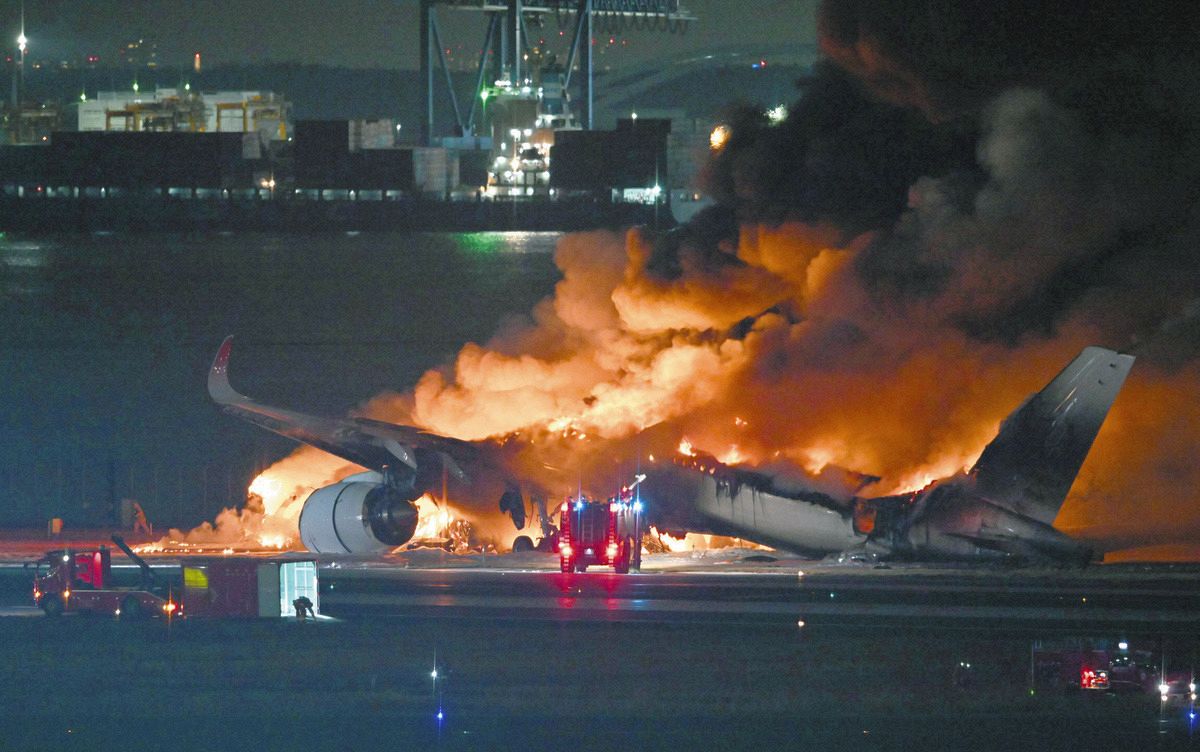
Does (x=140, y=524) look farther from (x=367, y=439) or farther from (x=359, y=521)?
(x=359, y=521)

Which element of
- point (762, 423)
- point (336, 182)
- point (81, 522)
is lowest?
point (81, 522)

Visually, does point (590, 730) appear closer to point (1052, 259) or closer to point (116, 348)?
point (1052, 259)

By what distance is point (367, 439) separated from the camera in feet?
→ 153

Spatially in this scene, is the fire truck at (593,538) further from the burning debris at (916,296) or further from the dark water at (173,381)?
the dark water at (173,381)

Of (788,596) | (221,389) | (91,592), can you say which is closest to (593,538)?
(788,596)

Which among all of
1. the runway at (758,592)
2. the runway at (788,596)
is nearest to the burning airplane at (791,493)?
the runway at (758,592)

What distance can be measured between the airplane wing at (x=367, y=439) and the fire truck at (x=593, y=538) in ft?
23.2

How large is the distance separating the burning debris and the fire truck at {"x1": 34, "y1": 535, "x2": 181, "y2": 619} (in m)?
14.2

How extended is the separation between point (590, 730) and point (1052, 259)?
27.7 meters

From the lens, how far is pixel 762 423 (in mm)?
46250

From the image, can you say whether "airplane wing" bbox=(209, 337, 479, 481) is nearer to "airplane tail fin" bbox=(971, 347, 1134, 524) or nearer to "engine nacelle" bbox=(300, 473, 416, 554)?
"engine nacelle" bbox=(300, 473, 416, 554)

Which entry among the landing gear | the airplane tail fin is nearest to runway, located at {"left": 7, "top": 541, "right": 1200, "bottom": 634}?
the landing gear

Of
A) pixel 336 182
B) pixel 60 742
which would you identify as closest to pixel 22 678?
pixel 60 742

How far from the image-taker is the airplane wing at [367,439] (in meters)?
45.6
